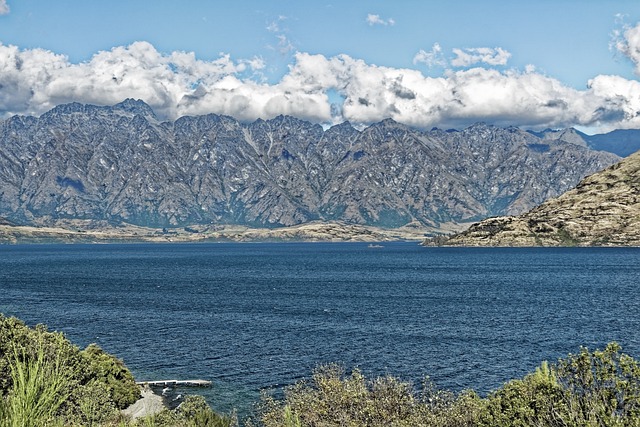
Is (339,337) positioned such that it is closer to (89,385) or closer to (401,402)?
(89,385)

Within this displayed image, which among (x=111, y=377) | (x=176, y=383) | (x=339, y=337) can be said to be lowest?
(x=339, y=337)

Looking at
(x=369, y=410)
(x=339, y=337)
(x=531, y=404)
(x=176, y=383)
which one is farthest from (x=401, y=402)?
(x=339, y=337)

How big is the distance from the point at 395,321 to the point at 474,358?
163 ft

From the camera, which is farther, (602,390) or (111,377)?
(111,377)

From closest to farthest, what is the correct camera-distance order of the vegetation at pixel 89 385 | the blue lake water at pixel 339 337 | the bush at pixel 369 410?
1. the bush at pixel 369 410
2. the vegetation at pixel 89 385
3. the blue lake water at pixel 339 337

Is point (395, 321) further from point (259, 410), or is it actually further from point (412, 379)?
point (259, 410)

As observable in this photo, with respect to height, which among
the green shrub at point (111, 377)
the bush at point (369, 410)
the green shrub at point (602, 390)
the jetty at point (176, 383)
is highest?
the green shrub at point (602, 390)

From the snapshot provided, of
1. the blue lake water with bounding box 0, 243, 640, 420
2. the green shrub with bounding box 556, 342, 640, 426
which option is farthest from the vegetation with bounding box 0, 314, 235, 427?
the green shrub with bounding box 556, 342, 640, 426

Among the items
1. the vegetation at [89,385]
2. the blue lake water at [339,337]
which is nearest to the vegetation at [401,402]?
the vegetation at [89,385]

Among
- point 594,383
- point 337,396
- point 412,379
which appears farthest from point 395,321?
point 594,383

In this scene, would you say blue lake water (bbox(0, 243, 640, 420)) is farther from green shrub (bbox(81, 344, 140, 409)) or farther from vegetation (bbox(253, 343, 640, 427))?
vegetation (bbox(253, 343, 640, 427))

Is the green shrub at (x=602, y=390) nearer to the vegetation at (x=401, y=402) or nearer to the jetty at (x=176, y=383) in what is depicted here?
the vegetation at (x=401, y=402)

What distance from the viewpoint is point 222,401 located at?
91938 mm

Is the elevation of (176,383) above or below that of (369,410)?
below
